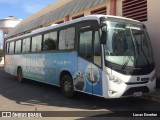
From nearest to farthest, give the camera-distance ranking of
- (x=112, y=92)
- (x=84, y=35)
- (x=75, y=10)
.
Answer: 1. (x=112, y=92)
2. (x=84, y=35)
3. (x=75, y=10)

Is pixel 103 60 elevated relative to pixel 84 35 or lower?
lower

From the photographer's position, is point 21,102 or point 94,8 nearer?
point 21,102

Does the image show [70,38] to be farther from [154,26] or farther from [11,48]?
[11,48]

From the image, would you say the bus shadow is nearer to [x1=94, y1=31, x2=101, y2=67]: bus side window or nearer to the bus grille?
the bus grille

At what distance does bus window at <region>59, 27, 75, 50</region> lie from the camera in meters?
11.8

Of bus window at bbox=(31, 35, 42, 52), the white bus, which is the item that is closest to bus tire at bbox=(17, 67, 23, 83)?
bus window at bbox=(31, 35, 42, 52)

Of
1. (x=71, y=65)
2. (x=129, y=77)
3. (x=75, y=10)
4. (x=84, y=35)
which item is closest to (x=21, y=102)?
(x=71, y=65)

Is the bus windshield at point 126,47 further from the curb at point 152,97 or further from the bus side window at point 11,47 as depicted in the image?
the bus side window at point 11,47

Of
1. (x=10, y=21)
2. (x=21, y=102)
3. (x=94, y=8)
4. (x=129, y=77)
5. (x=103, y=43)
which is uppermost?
(x=10, y=21)

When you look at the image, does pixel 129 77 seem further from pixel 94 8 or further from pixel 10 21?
pixel 10 21

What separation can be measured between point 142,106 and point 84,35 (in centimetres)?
312

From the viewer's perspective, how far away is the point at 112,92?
30.9 feet

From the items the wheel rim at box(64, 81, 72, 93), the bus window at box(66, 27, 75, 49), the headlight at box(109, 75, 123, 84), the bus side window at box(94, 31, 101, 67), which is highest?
the bus window at box(66, 27, 75, 49)

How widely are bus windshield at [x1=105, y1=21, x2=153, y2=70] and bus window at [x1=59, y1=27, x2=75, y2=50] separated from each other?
2138 millimetres
